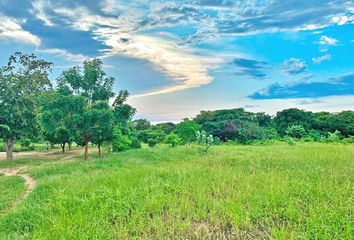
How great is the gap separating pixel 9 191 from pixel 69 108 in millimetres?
9319

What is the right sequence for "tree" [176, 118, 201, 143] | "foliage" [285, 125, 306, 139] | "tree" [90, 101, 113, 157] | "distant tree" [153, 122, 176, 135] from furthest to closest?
"distant tree" [153, 122, 176, 135]
"foliage" [285, 125, 306, 139]
"tree" [176, 118, 201, 143]
"tree" [90, 101, 113, 157]

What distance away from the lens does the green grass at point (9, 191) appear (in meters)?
9.68

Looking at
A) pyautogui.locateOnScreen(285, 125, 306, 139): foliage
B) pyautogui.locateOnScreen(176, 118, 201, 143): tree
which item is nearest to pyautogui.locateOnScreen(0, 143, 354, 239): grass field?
pyautogui.locateOnScreen(176, 118, 201, 143): tree

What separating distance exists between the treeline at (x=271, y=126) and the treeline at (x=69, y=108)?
10.2 metres

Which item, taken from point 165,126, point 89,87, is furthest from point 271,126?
point 89,87

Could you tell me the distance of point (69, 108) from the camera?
20.8m

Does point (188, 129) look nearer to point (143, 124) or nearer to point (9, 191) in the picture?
point (9, 191)

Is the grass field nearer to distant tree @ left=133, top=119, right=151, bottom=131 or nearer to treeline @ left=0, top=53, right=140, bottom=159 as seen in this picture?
treeline @ left=0, top=53, right=140, bottom=159

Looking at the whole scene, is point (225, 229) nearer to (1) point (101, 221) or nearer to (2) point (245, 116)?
(1) point (101, 221)

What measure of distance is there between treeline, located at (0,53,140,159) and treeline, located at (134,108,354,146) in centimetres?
1019

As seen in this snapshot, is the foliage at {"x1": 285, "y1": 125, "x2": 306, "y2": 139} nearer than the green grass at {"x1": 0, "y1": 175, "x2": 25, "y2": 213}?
No

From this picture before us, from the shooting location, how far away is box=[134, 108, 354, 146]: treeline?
35487 mm

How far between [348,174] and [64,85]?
17913mm

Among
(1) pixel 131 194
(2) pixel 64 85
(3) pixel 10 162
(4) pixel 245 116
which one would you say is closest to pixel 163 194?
(1) pixel 131 194
